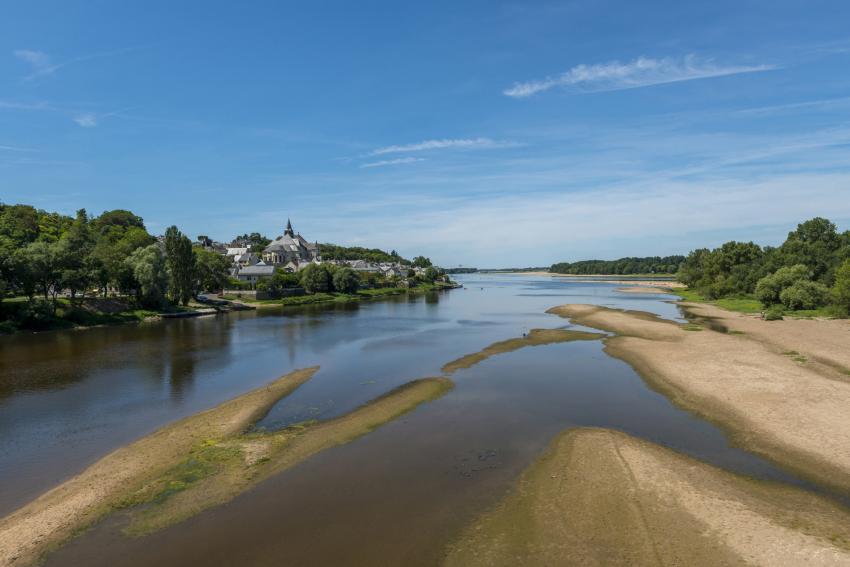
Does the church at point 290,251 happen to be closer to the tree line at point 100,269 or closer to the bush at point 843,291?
the tree line at point 100,269

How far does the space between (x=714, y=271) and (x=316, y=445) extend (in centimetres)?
9637

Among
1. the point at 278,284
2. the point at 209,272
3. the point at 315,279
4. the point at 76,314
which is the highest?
the point at 209,272

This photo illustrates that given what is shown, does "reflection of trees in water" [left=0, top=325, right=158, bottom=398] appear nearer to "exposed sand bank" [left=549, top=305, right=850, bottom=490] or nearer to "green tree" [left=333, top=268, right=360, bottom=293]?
"exposed sand bank" [left=549, top=305, right=850, bottom=490]

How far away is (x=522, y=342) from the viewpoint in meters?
39.2

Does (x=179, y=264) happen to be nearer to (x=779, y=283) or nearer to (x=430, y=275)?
(x=779, y=283)

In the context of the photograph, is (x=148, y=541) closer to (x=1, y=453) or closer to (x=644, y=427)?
(x=1, y=453)

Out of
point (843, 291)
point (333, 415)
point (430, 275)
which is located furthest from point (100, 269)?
point (430, 275)

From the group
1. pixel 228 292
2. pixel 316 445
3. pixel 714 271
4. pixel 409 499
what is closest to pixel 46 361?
pixel 316 445

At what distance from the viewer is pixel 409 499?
42.4 feet

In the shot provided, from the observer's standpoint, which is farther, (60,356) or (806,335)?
(806,335)

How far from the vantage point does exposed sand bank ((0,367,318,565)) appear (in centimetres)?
1103

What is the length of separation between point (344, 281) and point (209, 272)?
1152 inches

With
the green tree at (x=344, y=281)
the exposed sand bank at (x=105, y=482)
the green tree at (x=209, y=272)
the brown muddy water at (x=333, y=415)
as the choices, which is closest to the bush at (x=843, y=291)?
the brown muddy water at (x=333, y=415)

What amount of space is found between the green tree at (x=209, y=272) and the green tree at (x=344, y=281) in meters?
23.5
